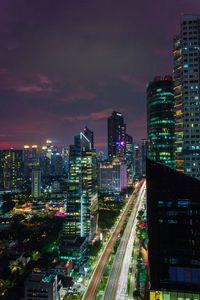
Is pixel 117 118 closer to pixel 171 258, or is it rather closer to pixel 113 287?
pixel 113 287

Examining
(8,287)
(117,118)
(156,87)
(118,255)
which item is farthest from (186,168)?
(117,118)

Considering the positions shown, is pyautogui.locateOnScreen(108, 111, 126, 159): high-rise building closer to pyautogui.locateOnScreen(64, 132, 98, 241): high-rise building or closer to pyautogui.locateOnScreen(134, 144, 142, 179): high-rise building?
pyautogui.locateOnScreen(134, 144, 142, 179): high-rise building

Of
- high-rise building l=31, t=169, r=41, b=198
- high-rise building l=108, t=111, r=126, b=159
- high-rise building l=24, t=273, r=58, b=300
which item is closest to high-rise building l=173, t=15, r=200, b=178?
high-rise building l=24, t=273, r=58, b=300

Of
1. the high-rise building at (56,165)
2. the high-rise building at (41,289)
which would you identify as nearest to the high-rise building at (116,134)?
the high-rise building at (56,165)

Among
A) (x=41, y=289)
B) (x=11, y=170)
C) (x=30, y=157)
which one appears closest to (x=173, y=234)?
(x=41, y=289)

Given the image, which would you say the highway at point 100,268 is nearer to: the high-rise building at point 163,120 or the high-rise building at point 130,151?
the high-rise building at point 163,120
